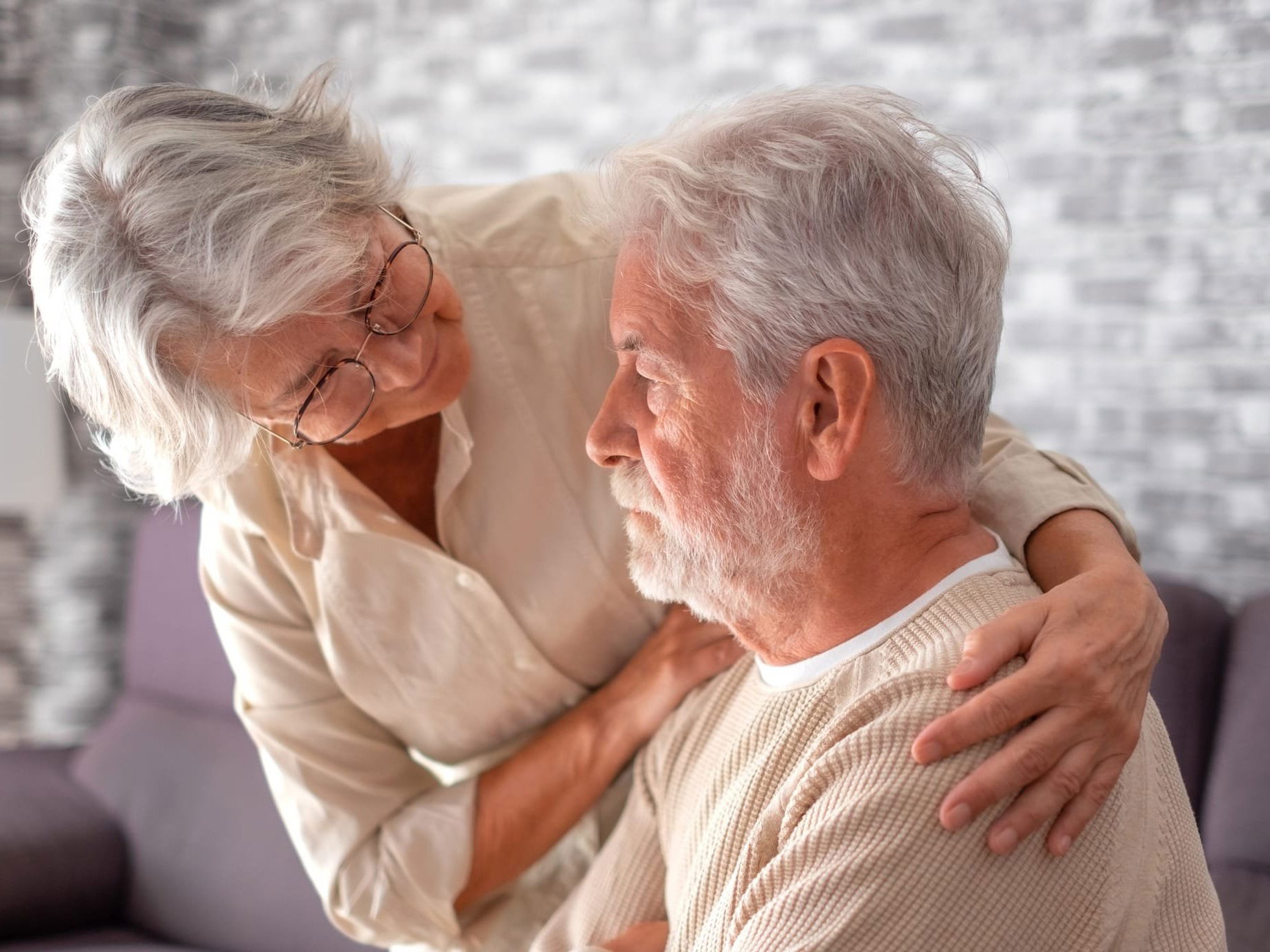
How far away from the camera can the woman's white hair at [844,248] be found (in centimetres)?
A: 112

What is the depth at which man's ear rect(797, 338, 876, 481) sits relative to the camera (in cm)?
112

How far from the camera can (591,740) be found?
5.23ft

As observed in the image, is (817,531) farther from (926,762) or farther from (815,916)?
(815,916)

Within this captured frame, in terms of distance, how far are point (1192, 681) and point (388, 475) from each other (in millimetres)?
1411

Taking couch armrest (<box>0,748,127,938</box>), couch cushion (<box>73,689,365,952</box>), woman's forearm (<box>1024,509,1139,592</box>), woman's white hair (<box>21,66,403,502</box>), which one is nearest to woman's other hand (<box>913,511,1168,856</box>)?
woman's forearm (<box>1024,509,1139,592</box>)

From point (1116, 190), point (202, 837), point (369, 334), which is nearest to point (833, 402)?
point (369, 334)

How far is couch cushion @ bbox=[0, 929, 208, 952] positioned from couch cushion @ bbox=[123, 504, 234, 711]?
1.79 ft

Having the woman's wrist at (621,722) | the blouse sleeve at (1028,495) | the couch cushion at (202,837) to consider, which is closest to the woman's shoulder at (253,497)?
the woman's wrist at (621,722)

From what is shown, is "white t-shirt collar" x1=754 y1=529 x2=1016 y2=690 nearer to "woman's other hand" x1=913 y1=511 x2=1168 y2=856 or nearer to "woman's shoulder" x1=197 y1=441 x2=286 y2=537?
"woman's other hand" x1=913 y1=511 x2=1168 y2=856

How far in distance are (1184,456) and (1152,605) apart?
4.51 feet

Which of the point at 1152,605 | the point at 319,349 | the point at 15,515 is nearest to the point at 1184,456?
the point at 1152,605

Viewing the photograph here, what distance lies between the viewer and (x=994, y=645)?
1.04 meters

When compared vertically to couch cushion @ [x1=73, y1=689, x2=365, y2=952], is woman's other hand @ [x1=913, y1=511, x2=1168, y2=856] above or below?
above

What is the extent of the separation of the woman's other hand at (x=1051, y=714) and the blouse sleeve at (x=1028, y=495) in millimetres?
241
